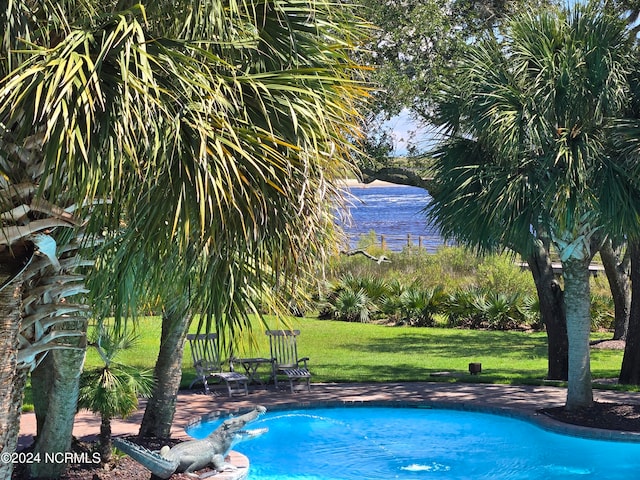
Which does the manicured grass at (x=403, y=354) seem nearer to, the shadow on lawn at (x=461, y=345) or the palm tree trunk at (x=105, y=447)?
the shadow on lawn at (x=461, y=345)

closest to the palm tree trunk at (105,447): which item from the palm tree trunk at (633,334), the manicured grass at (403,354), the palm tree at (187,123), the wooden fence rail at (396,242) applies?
the palm tree at (187,123)

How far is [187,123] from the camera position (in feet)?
14.5

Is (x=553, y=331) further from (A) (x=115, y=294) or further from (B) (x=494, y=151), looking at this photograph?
(A) (x=115, y=294)

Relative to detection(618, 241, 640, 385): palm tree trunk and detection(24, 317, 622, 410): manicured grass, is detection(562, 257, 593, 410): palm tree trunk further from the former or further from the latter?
detection(24, 317, 622, 410): manicured grass

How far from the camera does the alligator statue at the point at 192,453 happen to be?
8.54 m

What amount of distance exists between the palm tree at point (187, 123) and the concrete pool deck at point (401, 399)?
7.48 m

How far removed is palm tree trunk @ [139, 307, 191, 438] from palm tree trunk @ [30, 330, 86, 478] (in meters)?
1.74

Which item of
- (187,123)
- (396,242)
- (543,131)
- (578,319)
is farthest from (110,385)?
(396,242)

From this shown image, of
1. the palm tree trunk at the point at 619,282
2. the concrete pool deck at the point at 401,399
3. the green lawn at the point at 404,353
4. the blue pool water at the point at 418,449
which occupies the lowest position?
the blue pool water at the point at 418,449

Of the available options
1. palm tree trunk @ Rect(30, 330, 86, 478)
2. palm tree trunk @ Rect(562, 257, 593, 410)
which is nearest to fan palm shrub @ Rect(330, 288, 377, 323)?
palm tree trunk @ Rect(562, 257, 593, 410)

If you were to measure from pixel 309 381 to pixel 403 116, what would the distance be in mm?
5390

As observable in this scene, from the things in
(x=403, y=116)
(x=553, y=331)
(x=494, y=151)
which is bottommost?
(x=553, y=331)

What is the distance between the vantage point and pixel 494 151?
12.2 meters

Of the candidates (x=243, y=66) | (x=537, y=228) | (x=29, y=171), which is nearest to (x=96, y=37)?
(x=29, y=171)
